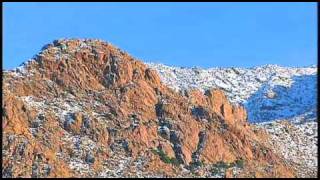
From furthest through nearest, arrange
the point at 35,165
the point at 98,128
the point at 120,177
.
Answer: the point at 98,128
the point at 120,177
the point at 35,165

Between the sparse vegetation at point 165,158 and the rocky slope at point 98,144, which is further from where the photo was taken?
the sparse vegetation at point 165,158

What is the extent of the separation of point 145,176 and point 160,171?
5536 millimetres

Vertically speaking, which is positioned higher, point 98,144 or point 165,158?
point 98,144

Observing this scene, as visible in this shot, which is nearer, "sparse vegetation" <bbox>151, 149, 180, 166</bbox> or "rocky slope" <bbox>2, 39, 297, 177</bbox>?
"rocky slope" <bbox>2, 39, 297, 177</bbox>

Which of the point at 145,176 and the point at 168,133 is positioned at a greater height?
the point at 168,133

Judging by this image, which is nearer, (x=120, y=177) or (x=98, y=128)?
(x=120, y=177)

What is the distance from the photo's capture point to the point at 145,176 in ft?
579

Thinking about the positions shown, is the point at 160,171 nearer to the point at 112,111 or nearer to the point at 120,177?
the point at 120,177

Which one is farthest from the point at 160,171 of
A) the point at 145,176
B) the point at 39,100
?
the point at 39,100

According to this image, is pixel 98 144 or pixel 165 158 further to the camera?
pixel 98 144

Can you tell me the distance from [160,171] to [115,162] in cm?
952

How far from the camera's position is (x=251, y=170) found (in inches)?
7569

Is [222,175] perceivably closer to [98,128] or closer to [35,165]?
[98,128]

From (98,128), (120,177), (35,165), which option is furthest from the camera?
(98,128)
